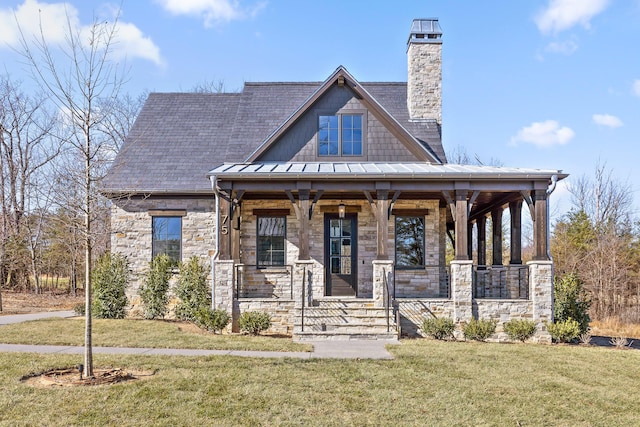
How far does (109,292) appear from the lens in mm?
13992

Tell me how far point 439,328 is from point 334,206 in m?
4.81

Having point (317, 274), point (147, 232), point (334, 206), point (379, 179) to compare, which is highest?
point (379, 179)

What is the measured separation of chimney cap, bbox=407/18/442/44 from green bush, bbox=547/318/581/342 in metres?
10.1

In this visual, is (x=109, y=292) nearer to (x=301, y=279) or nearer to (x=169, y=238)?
(x=169, y=238)

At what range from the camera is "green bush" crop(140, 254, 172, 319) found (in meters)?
14.0

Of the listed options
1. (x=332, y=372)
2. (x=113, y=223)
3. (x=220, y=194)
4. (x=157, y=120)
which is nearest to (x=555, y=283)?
(x=332, y=372)

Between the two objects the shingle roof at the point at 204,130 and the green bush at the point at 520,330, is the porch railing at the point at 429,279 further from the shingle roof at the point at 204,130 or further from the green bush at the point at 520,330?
the shingle roof at the point at 204,130

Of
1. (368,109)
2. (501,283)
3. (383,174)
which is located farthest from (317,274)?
(501,283)

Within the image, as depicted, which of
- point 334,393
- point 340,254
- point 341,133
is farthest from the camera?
point 341,133

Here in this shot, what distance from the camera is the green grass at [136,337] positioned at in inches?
387

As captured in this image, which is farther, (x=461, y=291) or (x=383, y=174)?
(x=383, y=174)

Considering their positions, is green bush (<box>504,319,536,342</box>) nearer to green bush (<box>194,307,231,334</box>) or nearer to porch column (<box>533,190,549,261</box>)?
porch column (<box>533,190,549,261</box>)

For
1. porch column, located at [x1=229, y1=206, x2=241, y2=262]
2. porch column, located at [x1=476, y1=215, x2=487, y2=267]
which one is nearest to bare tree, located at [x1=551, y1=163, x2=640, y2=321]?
porch column, located at [x1=476, y1=215, x2=487, y2=267]

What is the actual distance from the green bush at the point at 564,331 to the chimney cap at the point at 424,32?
33.0 feet
